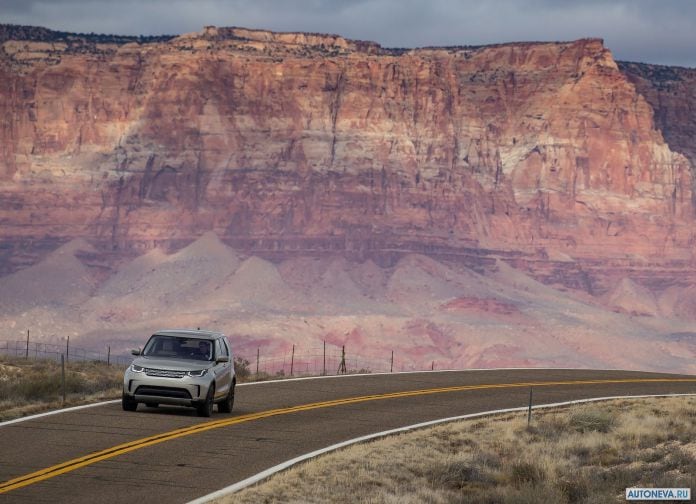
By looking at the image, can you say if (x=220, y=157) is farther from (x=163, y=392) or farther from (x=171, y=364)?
(x=163, y=392)

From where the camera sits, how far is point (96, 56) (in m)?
194

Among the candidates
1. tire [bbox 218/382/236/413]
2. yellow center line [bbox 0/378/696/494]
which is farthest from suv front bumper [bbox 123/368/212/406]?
tire [bbox 218/382/236/413]

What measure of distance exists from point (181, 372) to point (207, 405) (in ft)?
3.27

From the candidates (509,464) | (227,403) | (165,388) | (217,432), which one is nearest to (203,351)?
(165,388)

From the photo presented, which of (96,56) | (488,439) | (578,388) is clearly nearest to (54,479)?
(488,439)

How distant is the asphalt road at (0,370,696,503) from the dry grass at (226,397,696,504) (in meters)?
1.09

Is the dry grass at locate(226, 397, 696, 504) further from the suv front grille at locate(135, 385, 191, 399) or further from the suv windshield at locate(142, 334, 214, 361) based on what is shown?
the suv windshield at locate(142, 334, 214, 361)

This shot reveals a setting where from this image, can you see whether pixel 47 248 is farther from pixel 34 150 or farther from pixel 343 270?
pixel 343 270

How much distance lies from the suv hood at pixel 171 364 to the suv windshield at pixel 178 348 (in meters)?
0.35

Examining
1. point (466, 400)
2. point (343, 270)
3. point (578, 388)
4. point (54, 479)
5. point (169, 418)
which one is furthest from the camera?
point (343, 270)

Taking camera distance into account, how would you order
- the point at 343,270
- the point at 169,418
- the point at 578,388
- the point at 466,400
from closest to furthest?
the point at 169,418 → the point at 466,400 → the point at 578,388 → the point at 343,270

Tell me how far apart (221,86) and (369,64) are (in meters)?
17.7

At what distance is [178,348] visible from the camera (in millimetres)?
28734

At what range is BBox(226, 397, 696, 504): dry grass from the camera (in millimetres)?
21172
